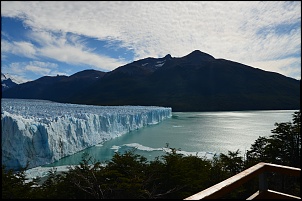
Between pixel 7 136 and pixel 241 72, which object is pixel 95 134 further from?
pixel 241 72

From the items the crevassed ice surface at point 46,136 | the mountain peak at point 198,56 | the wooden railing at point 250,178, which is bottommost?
the crevassed ice surface at point 46,136

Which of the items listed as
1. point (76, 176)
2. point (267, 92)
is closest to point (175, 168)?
point (76, 176)

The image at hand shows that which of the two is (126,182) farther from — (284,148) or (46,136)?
(46,136)

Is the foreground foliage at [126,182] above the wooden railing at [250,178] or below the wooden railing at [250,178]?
below

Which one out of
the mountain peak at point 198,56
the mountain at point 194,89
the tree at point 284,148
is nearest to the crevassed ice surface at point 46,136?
the tree at point 284,148

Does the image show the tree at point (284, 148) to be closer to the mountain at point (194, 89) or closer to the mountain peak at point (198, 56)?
the mountain at point (194, 89)

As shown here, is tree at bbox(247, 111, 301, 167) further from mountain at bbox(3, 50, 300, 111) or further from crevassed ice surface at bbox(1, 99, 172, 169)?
mountain at bbox(3, 50, 300, 111)
